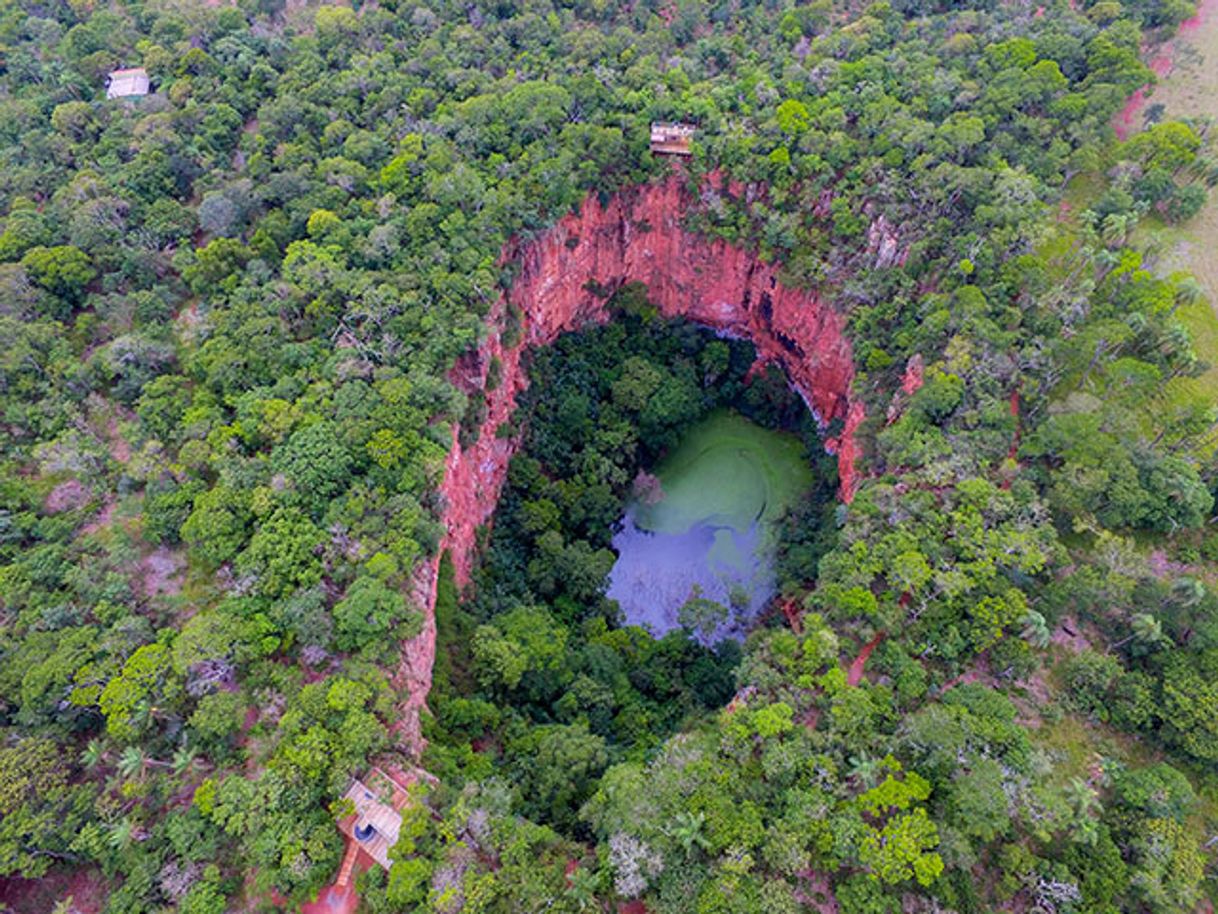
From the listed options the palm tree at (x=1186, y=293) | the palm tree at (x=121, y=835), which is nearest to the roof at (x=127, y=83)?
the palm tree at (x=121, y=835)

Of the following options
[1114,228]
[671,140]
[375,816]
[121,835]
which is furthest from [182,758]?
[1114,228]

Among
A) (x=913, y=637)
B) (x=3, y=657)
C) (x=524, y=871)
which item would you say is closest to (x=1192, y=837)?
(x=913, y=637)

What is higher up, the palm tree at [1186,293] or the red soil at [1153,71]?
the red soil at [1153,71]

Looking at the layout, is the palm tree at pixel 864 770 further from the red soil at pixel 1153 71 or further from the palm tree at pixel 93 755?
the red soil at pixel 1153 71

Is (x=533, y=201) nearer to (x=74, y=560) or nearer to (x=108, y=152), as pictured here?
(x=108, y=152)

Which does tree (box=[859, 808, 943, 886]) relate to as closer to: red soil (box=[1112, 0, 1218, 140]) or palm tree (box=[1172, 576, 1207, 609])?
palm tree (box=[1172, 576, 1207, 609])

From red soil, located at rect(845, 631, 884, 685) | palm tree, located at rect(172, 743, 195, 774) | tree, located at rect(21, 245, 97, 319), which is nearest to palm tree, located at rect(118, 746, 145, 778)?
palm tree, located at rect(172, 743, 195, 774)

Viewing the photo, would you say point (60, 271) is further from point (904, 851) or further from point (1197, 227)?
point (1197, 227)

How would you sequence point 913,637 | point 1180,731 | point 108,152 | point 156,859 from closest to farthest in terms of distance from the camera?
point 156,859, point 1180,731, point 913,637, point 108,152
